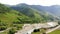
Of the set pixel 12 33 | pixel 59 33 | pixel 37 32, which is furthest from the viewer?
pixel 12 33

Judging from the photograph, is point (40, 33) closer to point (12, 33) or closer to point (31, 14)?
point (12, 33)

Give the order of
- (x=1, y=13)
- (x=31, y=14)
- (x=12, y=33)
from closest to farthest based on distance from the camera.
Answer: (x=12, y=33), (x=1, y=13), (x=31, y=14)

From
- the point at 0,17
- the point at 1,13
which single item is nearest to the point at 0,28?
the point at 0,17

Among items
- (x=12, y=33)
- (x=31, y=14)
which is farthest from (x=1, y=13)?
(x=12, y=33)

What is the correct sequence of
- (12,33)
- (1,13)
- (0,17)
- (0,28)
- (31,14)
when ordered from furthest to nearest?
(31,14) < (1,13) < (0,17) < (0,28) < (12,33)

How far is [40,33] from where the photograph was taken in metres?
38.7

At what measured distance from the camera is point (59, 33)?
120ft

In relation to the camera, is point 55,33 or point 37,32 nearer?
point 55,33

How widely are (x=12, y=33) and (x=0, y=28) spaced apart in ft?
125

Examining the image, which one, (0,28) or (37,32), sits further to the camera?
(0,28)

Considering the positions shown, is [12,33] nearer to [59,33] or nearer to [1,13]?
[59,33]

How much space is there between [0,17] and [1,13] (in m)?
10.6

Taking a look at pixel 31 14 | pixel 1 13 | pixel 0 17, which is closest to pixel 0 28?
pixel 0 17

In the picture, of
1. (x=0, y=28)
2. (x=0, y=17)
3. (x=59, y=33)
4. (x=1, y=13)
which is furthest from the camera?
(x=1, y=13)
